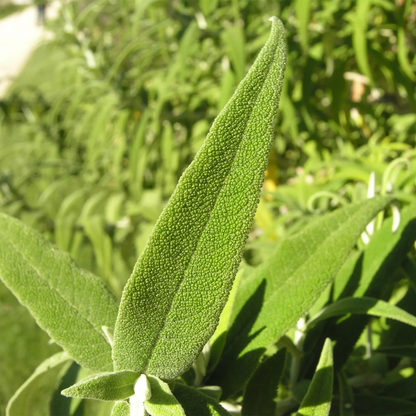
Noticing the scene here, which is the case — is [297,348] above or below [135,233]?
above

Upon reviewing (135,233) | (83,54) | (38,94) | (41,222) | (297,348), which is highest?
(83,54)

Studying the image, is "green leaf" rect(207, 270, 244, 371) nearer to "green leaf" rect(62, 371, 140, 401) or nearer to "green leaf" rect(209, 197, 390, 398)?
"green leaf" rect(209, 197, 390, 398)

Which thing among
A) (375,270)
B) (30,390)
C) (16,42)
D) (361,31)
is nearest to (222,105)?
(361,31)

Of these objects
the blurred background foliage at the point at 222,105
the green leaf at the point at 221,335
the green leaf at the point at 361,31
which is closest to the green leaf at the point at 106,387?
the green leaf at the point at 221,335

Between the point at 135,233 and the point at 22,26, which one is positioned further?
the point at 22,26

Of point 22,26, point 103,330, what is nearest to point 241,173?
point 103,330

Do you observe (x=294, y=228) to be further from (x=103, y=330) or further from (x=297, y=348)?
(x=103, y=330)

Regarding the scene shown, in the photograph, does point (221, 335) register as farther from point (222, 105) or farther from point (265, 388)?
point (222, 105)
